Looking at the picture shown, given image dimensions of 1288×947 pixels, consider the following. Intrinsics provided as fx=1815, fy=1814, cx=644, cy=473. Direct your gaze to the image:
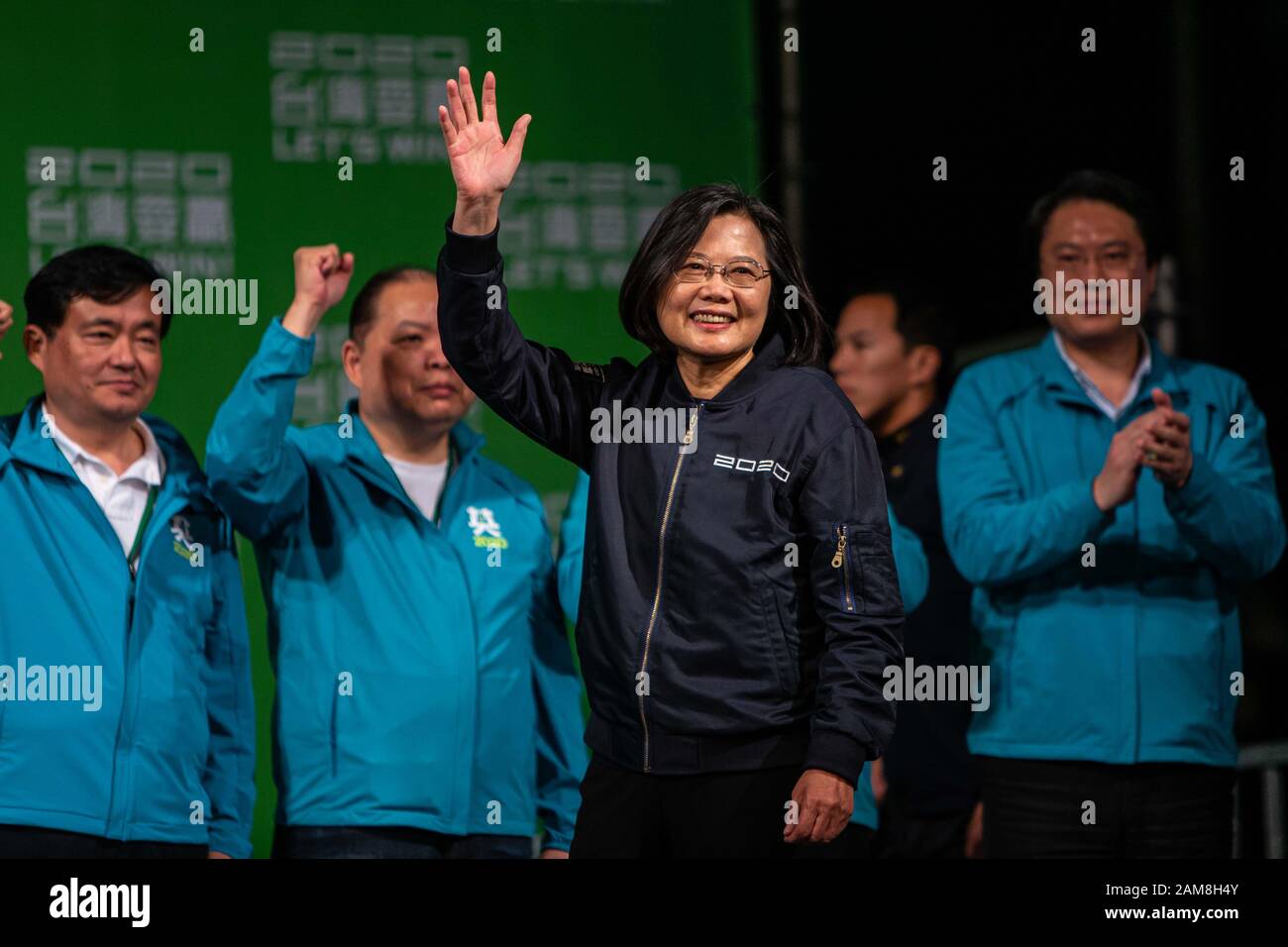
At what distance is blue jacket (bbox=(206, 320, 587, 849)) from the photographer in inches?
150

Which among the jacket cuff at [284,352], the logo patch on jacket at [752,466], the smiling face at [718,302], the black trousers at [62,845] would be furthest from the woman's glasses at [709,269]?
the black trousers at [62,845]

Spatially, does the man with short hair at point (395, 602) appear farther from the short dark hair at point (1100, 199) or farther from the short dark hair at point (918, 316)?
the short dark hair at point (1100, 199)

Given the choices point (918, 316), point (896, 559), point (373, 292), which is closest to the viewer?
point (896, 559)

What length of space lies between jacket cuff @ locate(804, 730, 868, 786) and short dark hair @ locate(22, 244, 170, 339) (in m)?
1.86

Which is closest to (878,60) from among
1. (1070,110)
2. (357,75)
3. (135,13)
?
(1070,110)

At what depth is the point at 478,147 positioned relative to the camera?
3182mm

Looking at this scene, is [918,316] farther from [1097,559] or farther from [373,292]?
[373,292]

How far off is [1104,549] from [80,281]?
2.29 metres

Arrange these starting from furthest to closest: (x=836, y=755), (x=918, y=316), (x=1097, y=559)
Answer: (x=918, y=316), (x=1097, y=559), (x=836, y=755)

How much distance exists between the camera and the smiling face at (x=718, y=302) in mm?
3168

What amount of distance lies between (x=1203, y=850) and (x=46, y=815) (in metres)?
2.38

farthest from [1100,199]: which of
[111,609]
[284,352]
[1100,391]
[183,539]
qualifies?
[111,609]

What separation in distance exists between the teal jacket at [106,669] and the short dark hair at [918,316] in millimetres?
1789

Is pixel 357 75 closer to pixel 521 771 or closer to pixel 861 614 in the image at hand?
pixel 521 771
